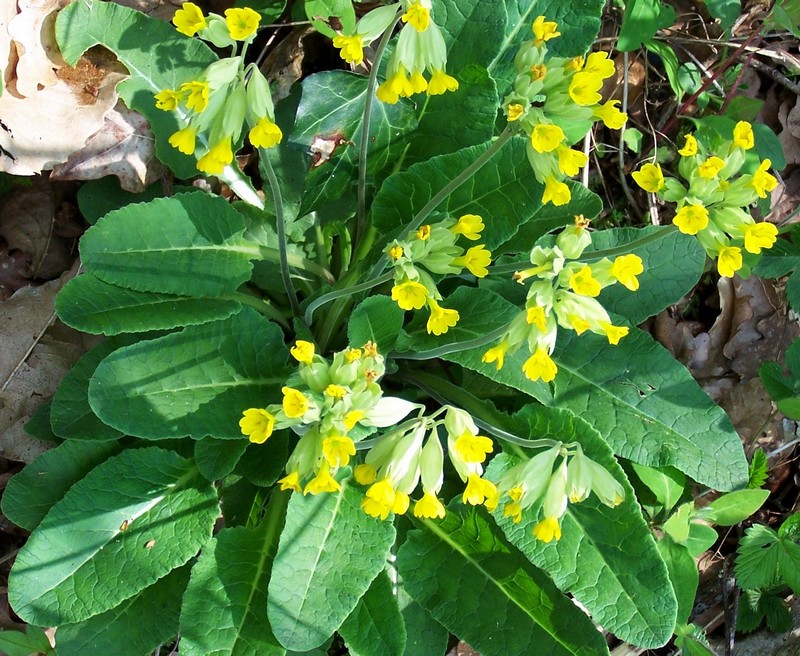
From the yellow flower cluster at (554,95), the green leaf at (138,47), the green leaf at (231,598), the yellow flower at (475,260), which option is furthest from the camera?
the green leaf at (138,47)

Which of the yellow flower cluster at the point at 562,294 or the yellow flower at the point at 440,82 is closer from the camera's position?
the yellow flower cluster at the point at 562,294

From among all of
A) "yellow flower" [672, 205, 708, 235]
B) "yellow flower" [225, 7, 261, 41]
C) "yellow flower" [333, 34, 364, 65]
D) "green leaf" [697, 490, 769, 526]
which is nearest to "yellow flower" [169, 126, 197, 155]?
"yellow flower" [225, 7, 261, 41]

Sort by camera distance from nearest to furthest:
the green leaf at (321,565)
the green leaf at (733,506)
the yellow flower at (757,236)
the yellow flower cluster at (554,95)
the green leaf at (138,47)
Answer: the yellow flower cluster at (554,95), the yellow flower at (757,236), the green leaf at (321,565), the green leaf at (138,47), the green leaf at (733,506)

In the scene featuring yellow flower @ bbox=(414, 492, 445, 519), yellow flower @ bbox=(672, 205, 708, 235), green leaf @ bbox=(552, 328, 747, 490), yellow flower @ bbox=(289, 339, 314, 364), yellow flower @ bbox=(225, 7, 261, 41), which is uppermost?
yellow flower @ bbox=(225, 7, 261, 41)

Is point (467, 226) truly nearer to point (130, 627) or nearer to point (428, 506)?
point (428, 506)

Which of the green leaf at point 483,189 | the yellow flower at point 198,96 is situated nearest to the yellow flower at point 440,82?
the green leaf at point 483,189

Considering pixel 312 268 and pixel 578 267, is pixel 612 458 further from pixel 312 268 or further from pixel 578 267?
pixel 312 268

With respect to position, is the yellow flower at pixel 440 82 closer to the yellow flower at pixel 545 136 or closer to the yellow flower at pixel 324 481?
the yellow flower at pixel 545 136

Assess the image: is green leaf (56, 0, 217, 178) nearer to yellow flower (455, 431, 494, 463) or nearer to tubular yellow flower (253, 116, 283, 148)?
tubular yellow flower (253, 116, 283, 148)
